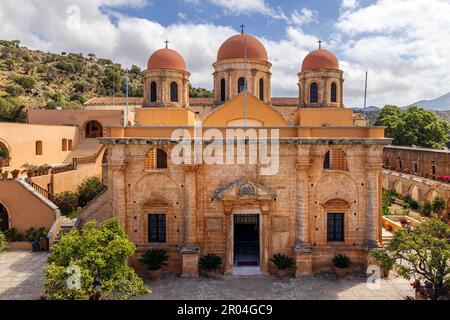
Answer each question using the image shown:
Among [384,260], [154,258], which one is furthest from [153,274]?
[384,260]

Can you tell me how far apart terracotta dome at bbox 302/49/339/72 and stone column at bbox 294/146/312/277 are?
338 inches

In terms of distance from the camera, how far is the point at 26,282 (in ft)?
46.5

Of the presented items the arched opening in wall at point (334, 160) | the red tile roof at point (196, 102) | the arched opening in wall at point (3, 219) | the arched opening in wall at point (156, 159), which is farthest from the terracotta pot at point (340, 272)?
the arched opening in wall at point (3, 219)

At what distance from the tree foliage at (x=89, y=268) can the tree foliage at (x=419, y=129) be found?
132 ft

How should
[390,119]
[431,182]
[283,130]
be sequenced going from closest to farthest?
[283,130]
[431,182]
[390,119]

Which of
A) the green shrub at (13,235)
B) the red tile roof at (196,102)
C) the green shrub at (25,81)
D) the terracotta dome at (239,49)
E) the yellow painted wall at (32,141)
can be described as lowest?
the green shrub at (13,235)

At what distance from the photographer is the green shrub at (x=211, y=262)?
14773 millimetres

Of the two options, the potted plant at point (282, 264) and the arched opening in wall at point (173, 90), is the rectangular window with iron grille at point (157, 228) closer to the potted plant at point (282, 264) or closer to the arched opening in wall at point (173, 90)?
the potted plant at point (282, 264)

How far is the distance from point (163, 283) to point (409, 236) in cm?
989
